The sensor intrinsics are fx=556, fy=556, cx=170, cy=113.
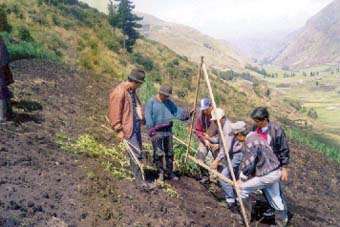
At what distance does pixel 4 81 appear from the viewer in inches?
392

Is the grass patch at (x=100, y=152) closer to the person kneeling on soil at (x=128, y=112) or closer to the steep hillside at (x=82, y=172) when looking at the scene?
the steep hillside at (x=82, y=172)

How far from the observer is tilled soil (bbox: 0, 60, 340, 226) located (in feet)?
23.6

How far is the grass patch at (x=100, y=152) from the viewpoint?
9469 mm

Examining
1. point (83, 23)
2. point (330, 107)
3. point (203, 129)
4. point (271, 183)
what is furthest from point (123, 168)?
point (330, 107)

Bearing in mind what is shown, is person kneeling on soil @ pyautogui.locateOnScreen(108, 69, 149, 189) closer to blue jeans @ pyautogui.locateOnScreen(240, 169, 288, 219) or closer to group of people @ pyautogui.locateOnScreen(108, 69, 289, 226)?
group of people @ pyautogui.locateOnScreen(108, 69, 289, 226)

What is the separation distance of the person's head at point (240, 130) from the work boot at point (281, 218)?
4.05 ft

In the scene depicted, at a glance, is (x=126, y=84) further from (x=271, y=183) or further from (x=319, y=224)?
(x=319, y=224)

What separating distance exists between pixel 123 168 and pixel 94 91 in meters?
8.82

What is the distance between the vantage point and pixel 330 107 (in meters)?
173

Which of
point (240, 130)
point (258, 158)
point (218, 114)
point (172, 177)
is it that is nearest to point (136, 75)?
point (218, 114)

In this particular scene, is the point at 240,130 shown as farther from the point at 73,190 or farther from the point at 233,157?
the point at 73,190

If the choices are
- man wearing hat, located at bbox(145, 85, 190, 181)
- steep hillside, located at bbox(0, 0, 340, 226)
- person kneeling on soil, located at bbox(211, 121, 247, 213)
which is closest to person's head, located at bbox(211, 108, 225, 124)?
person kneeling on soil, located at bbox(211, 121, 247, 213)

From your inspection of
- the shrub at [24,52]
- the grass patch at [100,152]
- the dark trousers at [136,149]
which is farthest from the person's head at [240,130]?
the shrub at [24,52]

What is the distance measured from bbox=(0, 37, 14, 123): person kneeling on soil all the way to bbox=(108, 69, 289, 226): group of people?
98.4 inches
